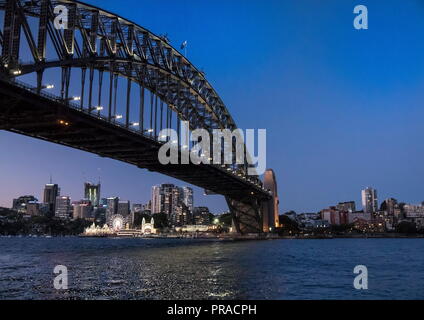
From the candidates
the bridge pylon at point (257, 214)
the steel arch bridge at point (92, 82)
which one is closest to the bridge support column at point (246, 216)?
the bridge pylon at point (257, 214)

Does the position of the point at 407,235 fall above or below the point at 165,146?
below

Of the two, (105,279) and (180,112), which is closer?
(105,279)

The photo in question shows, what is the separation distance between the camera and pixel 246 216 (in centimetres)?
11612

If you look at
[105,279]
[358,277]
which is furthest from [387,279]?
[105,279]

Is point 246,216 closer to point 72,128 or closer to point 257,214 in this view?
point 257,214

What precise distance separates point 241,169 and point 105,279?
73.9m

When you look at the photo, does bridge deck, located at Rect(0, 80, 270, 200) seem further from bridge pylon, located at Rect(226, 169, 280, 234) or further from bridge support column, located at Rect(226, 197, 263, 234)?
bridge pylon, located at Rect(226, 169, 280, 234)

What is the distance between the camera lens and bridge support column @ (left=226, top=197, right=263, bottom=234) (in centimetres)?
11131

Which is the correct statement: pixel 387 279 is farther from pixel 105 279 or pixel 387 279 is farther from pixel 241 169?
pixel 241 169

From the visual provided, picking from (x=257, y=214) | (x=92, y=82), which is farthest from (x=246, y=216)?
(x=92, y=82)

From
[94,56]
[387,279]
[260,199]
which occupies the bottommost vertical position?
[387,279]

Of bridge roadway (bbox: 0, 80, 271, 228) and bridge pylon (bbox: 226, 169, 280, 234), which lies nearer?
bridge roadway (bbox: 0, 80, 271, 228)

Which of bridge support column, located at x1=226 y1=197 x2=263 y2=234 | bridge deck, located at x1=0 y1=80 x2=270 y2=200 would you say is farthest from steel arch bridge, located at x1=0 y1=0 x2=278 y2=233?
bridge support column, located at x1=226 y1=197 x2=263 y2=234

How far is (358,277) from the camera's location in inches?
1092
